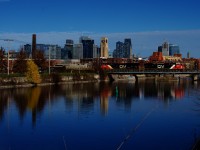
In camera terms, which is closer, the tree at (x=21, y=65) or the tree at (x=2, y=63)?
the tree at (x=2, y=63)

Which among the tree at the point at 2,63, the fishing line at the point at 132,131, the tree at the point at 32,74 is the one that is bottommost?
the fishing line at the point at 132,131

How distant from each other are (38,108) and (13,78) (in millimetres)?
23637

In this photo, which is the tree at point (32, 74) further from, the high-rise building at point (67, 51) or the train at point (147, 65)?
the high-rise building at point (67, 51)

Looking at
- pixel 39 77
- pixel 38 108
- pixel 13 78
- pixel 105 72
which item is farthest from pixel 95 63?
pixel 38 108

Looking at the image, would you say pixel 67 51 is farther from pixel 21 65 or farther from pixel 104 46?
pixel 21 65

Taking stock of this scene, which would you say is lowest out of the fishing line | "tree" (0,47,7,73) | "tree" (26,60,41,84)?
the fishing line

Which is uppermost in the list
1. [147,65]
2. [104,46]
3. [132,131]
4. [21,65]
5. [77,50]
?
[104,46]

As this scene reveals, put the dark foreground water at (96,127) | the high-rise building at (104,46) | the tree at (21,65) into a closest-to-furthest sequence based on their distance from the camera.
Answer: the dark foreground water at (96,127) → the tree at (21,65) → the high-rise building at (104,46)

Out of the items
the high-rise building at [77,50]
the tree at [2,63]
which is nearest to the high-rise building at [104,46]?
the high-rise building at [77,50]

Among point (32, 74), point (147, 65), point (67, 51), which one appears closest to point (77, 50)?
point (67, 51)

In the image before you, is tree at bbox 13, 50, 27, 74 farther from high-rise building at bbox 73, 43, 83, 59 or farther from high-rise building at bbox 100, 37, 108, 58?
high-rise building at bbox 100, 37, 108, 58

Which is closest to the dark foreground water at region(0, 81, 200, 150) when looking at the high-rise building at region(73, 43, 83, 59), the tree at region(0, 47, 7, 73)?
the tree at region(0, 47, 7, 73)

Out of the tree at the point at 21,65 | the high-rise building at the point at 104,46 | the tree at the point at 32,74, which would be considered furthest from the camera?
the high-rise building at the point at 104,46

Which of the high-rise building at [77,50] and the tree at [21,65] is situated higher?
the high-rise building at [77,50]
